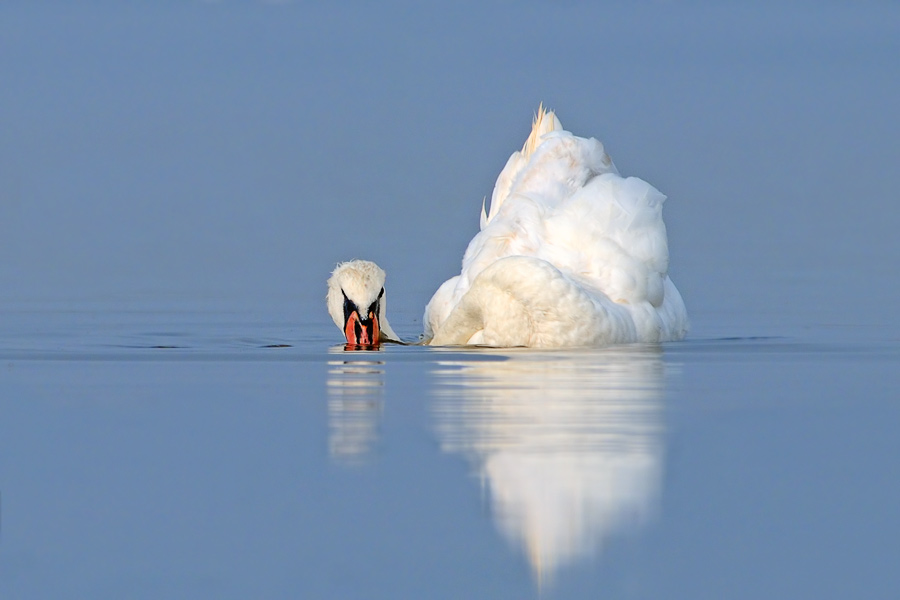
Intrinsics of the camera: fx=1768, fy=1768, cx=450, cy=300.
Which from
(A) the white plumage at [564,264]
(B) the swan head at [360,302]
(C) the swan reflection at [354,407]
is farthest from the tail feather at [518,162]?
(C) the swan reflection at [354,407]

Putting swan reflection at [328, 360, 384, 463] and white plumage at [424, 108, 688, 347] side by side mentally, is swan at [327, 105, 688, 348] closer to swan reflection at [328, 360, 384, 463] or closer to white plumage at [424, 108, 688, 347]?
white plumage at [424, 108, 688, 347]

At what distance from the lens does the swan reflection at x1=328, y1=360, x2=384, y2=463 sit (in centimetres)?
852

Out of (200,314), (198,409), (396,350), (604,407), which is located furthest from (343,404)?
(200,314)

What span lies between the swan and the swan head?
12 mm

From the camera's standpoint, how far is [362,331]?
14930 millimetres

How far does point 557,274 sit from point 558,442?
545 cm

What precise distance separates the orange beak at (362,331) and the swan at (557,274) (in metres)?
0.01

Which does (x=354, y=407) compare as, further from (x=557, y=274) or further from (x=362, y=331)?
(x=362, y=331)

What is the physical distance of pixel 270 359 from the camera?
44.5 feet

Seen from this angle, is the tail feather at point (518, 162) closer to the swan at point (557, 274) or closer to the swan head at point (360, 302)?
the swan at point (557, 274)

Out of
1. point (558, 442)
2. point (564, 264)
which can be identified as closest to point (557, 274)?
point (564, 264)

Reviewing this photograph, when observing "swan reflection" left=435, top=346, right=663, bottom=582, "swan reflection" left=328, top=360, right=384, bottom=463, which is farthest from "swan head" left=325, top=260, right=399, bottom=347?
"swan reflection" left=435, top=346, right=663, bottom=582

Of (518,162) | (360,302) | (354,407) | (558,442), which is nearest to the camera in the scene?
(558,442)

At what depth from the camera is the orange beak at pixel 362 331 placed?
585 inches
